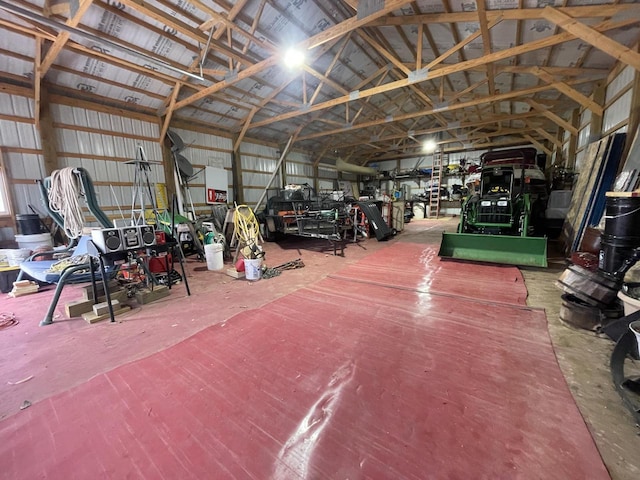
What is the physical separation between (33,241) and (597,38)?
31.8ft

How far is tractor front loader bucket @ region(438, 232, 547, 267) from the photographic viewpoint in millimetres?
4125

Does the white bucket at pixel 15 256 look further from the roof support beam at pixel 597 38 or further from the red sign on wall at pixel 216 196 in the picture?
the roof support beam at pixel 597 38

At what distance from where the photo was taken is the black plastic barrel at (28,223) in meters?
4.55

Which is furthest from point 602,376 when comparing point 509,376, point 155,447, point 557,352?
point 155,447

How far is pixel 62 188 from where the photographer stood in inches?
122

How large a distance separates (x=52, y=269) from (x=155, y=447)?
3.15 meters

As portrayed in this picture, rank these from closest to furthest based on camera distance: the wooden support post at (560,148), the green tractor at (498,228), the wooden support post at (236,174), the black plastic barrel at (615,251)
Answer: the black plastic barrel at (615,251) < the green tractor at (498,228) < the wooden support post at (560,148) < the wooden support post at (236,174)

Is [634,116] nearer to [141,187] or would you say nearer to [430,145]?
[141,187]

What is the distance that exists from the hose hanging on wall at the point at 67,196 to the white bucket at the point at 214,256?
5.83 ft

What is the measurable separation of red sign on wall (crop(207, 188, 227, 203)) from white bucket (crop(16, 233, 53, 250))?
4078 mm

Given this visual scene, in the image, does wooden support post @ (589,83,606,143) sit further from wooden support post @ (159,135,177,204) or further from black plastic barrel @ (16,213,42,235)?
black plastic barrel @ (16,213,42,235)

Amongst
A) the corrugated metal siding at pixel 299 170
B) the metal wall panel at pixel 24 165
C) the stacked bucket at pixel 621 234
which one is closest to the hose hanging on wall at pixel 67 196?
the metal wall panel at pixel 24 165

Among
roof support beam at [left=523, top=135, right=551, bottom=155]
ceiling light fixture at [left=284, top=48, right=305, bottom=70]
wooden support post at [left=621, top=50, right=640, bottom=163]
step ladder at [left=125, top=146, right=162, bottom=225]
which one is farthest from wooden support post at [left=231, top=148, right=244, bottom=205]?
roof support beam at [left=523, top=135, right=551, bottom=155]

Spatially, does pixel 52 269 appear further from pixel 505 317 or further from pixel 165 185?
pixel 505 317
